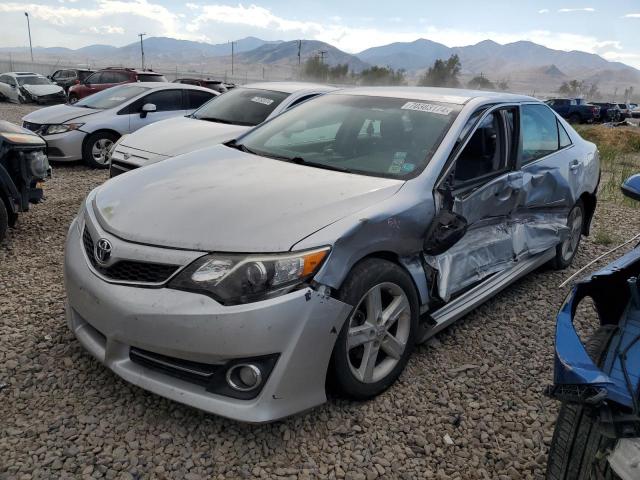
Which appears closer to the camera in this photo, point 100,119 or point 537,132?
point 537,132

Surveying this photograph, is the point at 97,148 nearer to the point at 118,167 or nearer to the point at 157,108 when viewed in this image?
the point at 157,108

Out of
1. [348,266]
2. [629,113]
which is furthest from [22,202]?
[629,113]

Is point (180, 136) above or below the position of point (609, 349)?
below

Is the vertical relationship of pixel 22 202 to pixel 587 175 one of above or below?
below

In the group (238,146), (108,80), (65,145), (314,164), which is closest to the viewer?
(314,164)

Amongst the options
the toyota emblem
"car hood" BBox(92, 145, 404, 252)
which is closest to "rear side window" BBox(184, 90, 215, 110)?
"car hood" BBox(92, 145, 404, 252)

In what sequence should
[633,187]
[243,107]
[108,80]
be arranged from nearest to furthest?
[633,187], [243,107], [108,80]

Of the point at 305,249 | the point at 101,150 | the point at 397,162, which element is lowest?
the point at 101,150

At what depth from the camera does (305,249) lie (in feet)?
7.38

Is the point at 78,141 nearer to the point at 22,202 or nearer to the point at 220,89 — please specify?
the point at 22,202

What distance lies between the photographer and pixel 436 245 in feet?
9.67

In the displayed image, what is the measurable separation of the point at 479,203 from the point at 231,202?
163cm

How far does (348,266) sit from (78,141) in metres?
7.05

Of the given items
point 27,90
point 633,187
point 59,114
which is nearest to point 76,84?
point 27,90
